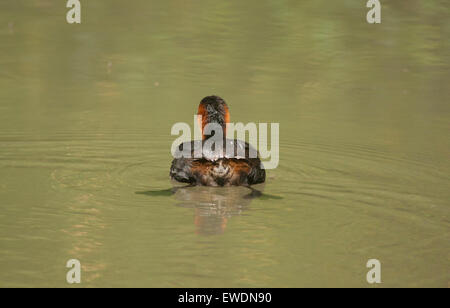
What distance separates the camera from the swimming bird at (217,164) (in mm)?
9031

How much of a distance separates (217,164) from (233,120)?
439cm

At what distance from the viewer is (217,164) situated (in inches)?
356

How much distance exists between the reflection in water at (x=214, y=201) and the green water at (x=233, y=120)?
3 cm

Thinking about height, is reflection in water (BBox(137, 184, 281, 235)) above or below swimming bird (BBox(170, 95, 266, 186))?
below

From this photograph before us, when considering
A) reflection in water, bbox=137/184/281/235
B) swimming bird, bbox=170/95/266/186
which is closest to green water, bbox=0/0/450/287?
reflection in water, bbox=137/184/281/235

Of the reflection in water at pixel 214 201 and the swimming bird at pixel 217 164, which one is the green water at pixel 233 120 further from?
the swimming bird at pixel 217 164

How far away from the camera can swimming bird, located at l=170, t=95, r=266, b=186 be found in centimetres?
903

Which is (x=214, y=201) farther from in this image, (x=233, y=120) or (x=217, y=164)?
(x=233, y=120)

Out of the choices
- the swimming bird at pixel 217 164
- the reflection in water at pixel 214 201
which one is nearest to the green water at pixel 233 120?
the reflection in water at pixel 214 201

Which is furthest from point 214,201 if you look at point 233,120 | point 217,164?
point 233,120

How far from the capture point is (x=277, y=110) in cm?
1420

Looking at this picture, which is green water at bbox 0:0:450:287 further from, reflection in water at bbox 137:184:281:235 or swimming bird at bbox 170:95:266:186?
swimming bird at bbox 170:95:266:186

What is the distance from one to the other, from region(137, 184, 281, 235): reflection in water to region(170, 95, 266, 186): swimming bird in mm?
88

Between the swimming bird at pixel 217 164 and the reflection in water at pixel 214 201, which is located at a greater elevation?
the swimming bird at pixel 217 164
